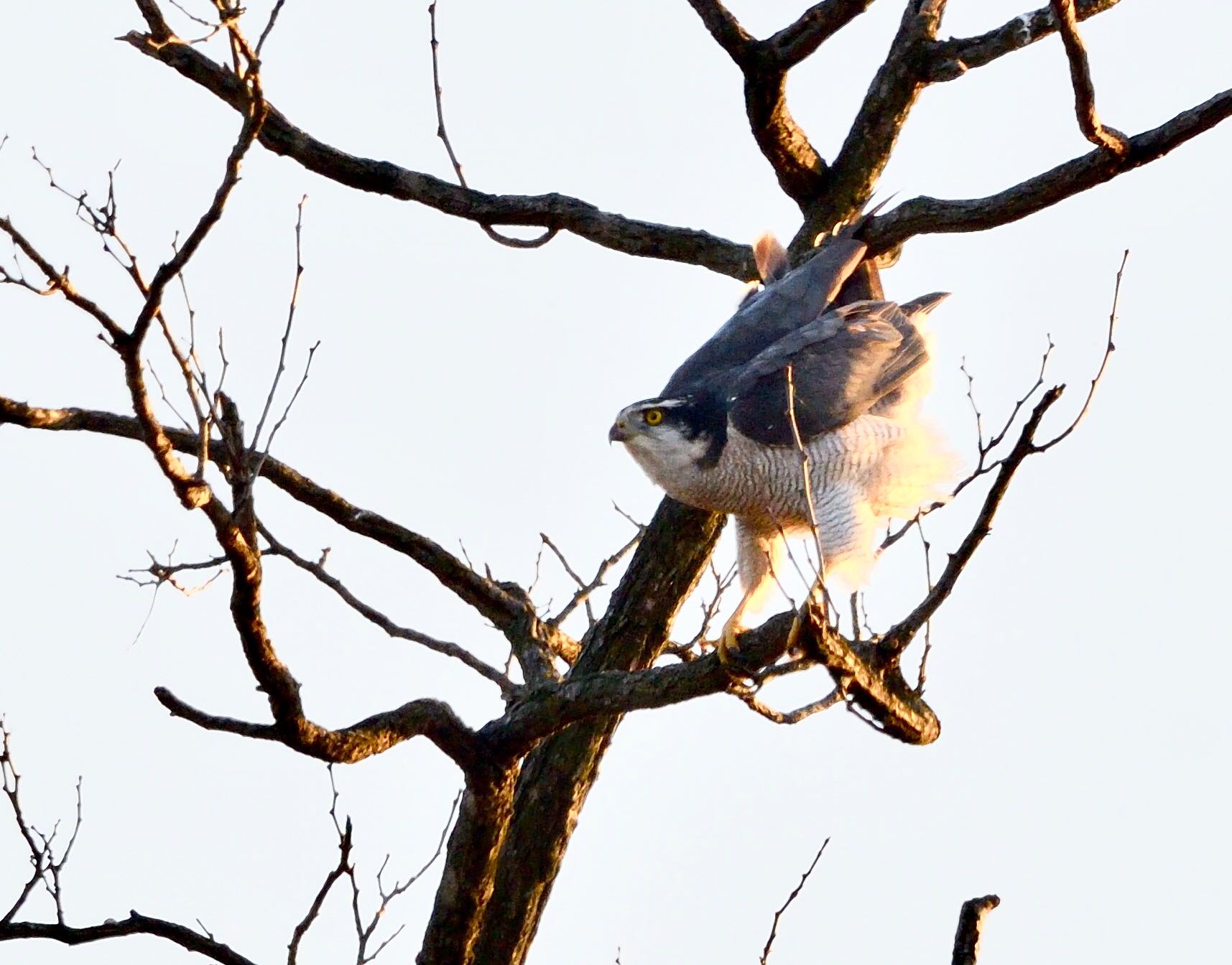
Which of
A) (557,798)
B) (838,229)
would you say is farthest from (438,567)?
(838,229)

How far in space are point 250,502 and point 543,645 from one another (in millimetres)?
2851

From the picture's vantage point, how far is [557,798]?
253 inches

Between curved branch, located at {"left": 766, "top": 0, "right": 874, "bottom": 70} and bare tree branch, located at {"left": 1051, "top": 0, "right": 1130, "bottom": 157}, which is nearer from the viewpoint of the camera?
bare tree branch, located at {"left": 1051, "top": 0, "right": 1130, "bottom": 157}

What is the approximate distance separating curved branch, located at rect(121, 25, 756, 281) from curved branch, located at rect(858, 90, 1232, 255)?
0.71m

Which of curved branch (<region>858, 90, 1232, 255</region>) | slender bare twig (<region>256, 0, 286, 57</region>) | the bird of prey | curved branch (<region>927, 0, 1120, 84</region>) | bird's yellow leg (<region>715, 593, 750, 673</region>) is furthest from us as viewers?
curved branch (<region>927, 0, 1120, 84</region>)

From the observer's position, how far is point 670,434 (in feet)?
20.6

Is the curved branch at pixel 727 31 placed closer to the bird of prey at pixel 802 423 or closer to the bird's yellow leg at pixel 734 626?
the bird of prey at pixel 802 423

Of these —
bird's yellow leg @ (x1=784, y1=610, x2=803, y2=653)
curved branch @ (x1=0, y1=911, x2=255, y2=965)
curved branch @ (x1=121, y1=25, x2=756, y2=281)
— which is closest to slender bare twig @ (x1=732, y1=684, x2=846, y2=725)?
bird's yellow leg @ (x1=784, y1=610, x2=803, y2=653)

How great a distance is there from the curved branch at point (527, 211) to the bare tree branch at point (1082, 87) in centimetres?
201

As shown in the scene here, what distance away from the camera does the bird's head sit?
247 inches

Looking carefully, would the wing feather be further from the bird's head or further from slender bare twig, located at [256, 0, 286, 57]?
slender bare twig, located at [256, 0, 286, 57]

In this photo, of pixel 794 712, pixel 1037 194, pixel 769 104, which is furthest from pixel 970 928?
pixel 769 104

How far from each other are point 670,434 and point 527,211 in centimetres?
159

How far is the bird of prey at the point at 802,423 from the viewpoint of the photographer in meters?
6.23
